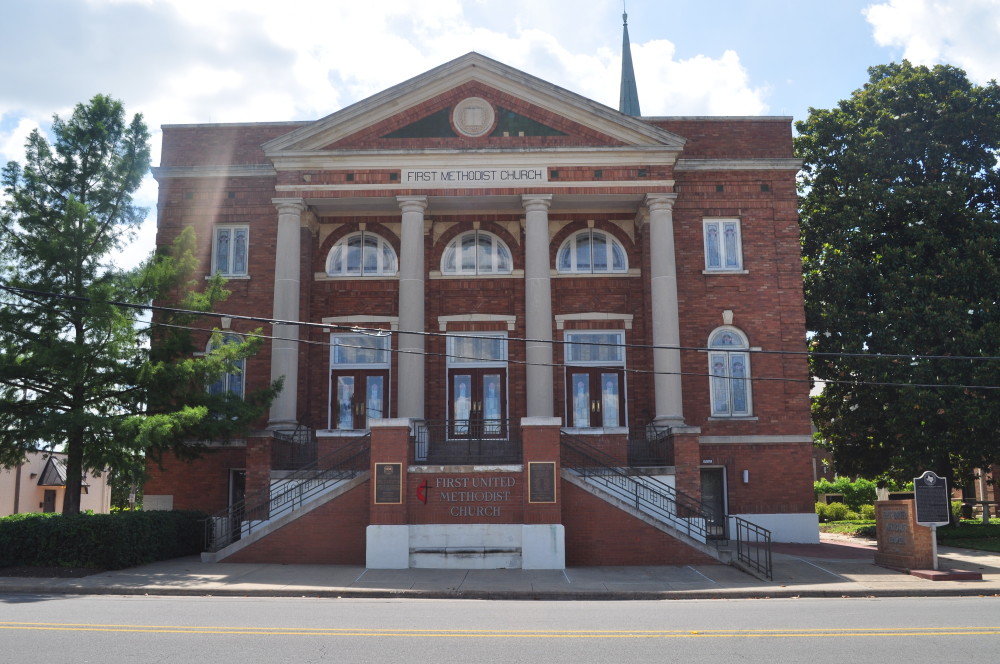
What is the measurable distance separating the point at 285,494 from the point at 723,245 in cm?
1486

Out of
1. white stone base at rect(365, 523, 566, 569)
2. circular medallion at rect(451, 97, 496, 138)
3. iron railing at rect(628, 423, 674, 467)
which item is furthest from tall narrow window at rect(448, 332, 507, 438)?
white stone base at rect(365, 523, 566, 569)

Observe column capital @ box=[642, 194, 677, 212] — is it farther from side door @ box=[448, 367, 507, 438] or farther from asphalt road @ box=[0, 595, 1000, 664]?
asphalt road @ box=[0, 595, 1000, 664]

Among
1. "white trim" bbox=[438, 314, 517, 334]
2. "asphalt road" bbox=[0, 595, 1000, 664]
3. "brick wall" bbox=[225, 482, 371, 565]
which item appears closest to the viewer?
"asphalt road" bbox=[0, 595, 1000, 664]

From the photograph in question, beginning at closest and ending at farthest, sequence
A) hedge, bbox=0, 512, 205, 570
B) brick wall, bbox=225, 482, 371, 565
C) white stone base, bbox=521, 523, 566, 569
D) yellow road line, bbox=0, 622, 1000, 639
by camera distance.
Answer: yellow road line, bbox=0, 622, 1000, 639 < hedge, bbox=0, 512, 205, 570 < white stone base, bbox=521, 523, 566, 569 < brick wall, bbox=225, 482, 371, 565

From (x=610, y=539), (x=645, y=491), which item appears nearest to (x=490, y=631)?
(x=610, y=539)

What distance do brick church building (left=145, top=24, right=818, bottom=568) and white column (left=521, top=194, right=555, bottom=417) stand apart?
0.06m

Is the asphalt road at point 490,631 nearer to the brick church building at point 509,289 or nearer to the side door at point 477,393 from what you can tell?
the brick church building at point 509,289

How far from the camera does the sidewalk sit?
16.6 meters

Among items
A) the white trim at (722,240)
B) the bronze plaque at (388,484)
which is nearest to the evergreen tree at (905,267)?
the white trim at (722,240)

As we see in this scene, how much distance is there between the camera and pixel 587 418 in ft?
91.0

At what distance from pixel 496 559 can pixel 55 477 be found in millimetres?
36951

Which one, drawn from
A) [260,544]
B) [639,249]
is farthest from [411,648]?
[639,249]

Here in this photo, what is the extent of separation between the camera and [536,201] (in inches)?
1037

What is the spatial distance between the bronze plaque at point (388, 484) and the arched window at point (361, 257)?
31.0 ft
